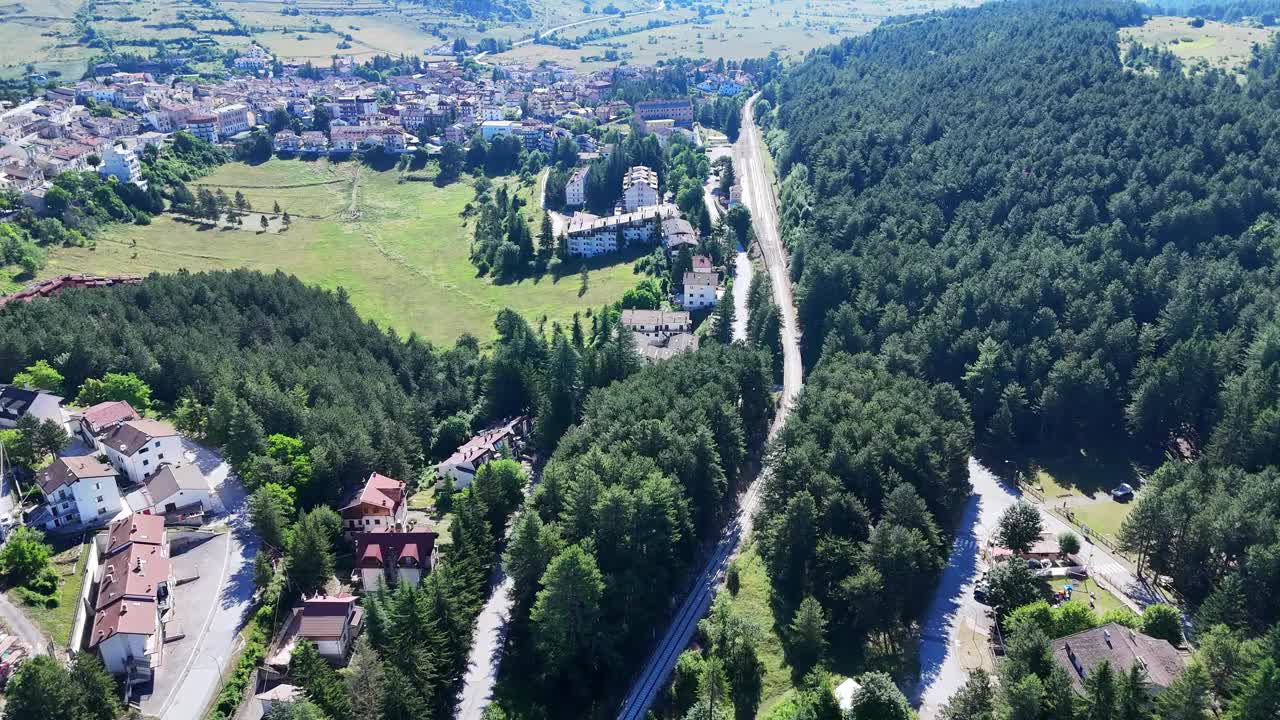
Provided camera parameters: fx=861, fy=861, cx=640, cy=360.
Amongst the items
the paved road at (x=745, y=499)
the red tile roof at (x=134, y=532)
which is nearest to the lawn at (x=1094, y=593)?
the paved road at (x=745, y=499)

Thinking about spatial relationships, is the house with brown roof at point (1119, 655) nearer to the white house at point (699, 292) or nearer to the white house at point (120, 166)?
the white house at point (699, 292)

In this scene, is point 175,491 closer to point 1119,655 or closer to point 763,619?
point 763,619

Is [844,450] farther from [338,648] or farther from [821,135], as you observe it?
[821,135]

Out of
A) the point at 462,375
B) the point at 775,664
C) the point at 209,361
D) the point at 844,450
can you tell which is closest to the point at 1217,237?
the point at 844,450

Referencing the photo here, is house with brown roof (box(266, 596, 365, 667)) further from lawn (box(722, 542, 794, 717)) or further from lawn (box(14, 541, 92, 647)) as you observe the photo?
lawn (box(722, 542, 794, 717))

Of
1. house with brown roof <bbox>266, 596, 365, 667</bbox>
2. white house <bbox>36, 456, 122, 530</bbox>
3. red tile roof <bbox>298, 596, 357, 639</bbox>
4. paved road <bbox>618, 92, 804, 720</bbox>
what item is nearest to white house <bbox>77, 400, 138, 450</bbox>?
white house <bbox>36, 456, 122, 530</bbox>


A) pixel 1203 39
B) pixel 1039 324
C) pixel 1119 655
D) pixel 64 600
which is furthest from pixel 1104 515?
pixel 1203 39

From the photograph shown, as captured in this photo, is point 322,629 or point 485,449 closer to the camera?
point 322,629
